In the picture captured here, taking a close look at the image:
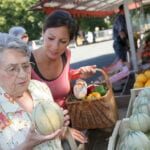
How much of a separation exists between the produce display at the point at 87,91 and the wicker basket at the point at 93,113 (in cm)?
6

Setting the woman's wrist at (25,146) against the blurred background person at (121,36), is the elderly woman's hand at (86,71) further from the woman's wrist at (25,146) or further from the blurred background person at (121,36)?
the blurred background person at (121,36)

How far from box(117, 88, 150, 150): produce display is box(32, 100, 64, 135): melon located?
37 centimetres

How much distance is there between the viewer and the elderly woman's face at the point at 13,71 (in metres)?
2.35

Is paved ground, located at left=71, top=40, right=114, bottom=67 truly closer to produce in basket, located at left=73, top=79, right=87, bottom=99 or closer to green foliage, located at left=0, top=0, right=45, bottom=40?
green foliage, located at left=0, top=0, right=45, bottom=40

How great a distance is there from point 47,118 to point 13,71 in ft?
1.13

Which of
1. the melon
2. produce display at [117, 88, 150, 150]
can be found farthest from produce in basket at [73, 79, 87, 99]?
the melon

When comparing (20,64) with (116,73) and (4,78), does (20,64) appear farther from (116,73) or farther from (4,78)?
(116,73)

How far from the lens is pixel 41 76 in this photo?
3.21 meters

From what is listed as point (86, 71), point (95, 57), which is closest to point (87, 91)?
point (86, 71)

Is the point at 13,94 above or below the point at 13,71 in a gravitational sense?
below

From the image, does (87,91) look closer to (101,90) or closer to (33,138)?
(101,90)

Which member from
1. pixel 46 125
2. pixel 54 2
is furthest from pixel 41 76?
pixel 54 2

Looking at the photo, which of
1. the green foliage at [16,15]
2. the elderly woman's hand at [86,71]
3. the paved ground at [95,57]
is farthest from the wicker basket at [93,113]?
the green foliage at [16,15]

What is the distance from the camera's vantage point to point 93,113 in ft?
12.6
